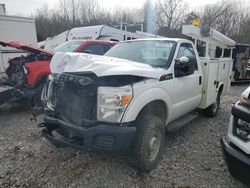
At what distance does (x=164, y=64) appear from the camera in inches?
123

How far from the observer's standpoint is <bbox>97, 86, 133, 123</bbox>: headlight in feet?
7.29

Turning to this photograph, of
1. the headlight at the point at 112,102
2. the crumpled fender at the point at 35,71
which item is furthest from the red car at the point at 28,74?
the headlight at the point at 112,102

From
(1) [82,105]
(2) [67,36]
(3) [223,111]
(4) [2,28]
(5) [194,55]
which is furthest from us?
(2) [67,36]

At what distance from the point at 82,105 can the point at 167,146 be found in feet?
6.30

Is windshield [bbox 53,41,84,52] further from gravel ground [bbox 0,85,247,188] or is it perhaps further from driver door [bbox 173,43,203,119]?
driver door [bbox 173,43,203,119]

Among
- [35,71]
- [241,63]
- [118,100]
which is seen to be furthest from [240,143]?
[241,63]

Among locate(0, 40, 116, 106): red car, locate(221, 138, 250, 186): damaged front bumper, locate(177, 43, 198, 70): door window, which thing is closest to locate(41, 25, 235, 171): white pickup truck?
locate(177, 43, 198, 70): door window

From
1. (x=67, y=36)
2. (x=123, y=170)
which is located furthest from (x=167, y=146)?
(x=67, y=36)

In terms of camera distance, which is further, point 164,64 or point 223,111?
point 223,111

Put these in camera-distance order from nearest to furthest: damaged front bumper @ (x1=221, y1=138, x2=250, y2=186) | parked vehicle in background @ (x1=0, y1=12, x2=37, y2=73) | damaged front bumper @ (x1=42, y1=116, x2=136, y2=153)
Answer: damaged front bumper @ (x1=221, y1=138, x2=250, y2=186) → damaged front bumper @ (x1=42, y1=116, x2=136, y2=153) → parked vehicle in background @ (x1=0, y1=12, x2=37, y2=73)

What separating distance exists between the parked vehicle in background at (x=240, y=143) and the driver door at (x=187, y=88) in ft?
3.58

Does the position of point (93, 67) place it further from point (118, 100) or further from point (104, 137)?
point (104, 137)

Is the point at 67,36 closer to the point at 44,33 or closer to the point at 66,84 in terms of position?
the point at 66,84

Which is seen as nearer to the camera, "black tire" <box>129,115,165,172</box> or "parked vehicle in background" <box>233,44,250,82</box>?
"black tire" <box>129,115,165,172</box>
